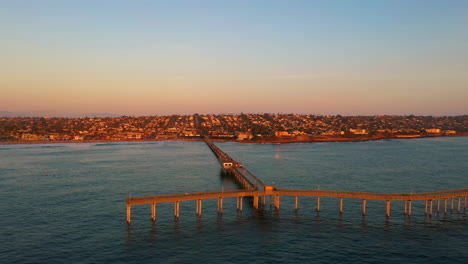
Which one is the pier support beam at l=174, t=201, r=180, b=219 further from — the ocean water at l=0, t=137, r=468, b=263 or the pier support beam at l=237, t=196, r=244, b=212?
the pier support beam at l=237, t=196, r=244, b=212

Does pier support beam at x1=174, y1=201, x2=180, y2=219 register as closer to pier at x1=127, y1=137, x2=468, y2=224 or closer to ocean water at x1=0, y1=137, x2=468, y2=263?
pier at x1=127, y1=137, x2=468, y2=224

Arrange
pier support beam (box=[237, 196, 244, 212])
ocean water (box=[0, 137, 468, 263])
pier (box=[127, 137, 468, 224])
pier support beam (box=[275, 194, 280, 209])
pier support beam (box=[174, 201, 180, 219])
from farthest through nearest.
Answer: pier support beam (box=[237, 196, 244, 212]) → pier support beam (box=[275, 194, 280, 209]) → pier support beam (box=[174, 201, 180, 219]) → pier (box=[127, 137, 468, 224]) → ocean water (box=[0, 137, 468, 263])

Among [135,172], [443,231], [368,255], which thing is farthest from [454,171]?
[135,172]

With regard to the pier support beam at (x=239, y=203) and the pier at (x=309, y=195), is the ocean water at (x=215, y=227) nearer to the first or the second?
the pier support beam at (x=239, y=203)

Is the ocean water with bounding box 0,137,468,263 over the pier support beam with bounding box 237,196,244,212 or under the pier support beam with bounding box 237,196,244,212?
under

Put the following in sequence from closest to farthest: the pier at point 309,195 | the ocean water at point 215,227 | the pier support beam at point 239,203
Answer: the ocean water at point 215,227 → the pier at point 309,195 → the pier support beam at point 239,203

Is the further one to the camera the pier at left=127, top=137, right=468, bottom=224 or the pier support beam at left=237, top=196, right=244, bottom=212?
the pier support beam at left=237, top=196, right=244, bottom=212

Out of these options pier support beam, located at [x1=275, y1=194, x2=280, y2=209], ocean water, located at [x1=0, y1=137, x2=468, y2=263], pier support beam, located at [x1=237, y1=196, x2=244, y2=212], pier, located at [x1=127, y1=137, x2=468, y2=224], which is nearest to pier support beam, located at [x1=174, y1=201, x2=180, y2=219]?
pier, located at [x1=127, y1=137, x2=468, y2=224]

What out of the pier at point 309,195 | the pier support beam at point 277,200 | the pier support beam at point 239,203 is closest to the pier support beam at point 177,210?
the pier at point 309,195

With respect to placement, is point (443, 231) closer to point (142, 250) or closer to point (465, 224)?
point (465, 224)

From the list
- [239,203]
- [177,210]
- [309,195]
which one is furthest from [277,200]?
[177,210]

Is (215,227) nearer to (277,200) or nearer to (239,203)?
(239,203)

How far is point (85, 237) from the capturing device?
140 ft

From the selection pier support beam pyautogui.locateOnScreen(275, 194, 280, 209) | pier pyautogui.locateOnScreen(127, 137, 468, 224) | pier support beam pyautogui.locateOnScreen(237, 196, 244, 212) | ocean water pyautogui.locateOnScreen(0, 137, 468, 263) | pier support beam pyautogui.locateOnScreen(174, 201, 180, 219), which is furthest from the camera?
pier support beam pyautogui.locateOnScreen(237, 196, 244, 212)
